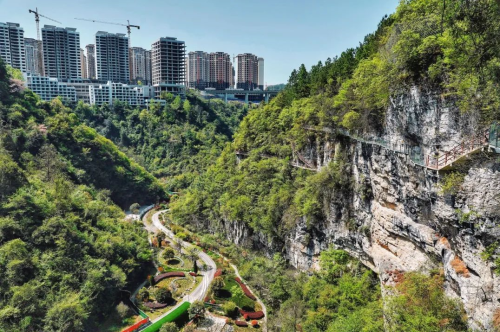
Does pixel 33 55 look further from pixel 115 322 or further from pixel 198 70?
pixel 115 322

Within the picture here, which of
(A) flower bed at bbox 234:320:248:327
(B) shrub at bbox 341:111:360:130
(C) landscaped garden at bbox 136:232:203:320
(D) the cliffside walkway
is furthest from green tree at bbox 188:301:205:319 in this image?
(B) shrub at bbox 341:111:360:130

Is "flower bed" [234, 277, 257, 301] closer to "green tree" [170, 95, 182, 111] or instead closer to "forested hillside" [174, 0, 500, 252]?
"forested hillside" [174, 0, 500, 252]

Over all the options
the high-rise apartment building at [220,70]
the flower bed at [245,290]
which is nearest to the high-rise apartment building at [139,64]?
the high-rise apartment building at [220,70]

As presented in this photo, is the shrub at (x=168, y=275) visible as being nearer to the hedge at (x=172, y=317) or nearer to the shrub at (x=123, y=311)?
→ the hedge at (x=172, y=317)

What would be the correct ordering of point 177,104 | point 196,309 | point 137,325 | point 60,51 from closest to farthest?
1. point 137,325
2. point 196,309
3. point 177,104
4. point 60,51

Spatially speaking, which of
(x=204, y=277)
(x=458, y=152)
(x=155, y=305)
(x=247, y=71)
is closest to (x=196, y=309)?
(x=155, y=305)

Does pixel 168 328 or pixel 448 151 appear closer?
pixel 448 151

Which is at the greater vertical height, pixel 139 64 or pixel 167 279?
pixel 139 64
